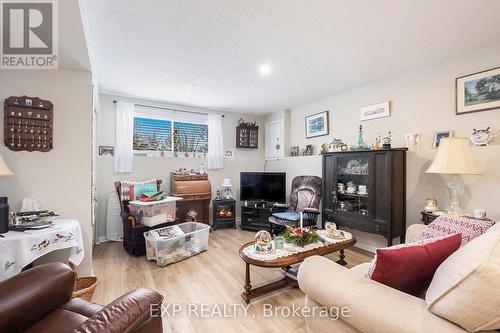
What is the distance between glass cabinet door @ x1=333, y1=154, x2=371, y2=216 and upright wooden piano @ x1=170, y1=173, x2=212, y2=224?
2205mm

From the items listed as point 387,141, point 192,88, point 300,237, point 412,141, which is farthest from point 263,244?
point 192,88

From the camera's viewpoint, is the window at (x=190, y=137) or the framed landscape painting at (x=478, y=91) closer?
the framed landscape painting at (x=478, y=91)

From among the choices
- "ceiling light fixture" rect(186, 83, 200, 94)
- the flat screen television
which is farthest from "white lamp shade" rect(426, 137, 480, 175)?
"ceiling light fixture" rect(186, 83, 200, 94)

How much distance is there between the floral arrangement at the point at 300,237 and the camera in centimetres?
226

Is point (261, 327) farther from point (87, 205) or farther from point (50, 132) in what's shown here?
point (50, 132)

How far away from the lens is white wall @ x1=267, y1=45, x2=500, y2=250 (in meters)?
2.23

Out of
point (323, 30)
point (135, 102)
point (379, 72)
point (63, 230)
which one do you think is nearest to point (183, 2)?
point (323, 30)

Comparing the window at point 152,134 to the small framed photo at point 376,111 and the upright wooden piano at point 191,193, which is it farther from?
the small framed photo at point 376,111

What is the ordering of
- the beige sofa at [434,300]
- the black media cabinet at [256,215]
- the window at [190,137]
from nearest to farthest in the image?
the beige sofa at [434,300] < the black media cabinet at [256,215] < the window at [190,137]

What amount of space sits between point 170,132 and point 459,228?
416 centimetres

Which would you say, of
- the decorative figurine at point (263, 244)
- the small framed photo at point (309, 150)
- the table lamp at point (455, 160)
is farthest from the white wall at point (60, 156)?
the table lamp at point (455, 160)

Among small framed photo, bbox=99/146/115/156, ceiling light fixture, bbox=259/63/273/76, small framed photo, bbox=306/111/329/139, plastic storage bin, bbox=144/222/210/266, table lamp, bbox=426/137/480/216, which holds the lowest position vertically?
plastic storage bin, bbox=144/222/210/266

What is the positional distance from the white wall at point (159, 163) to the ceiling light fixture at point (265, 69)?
81.9 inches

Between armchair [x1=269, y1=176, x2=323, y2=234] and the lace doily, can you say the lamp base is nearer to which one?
the lace doily
